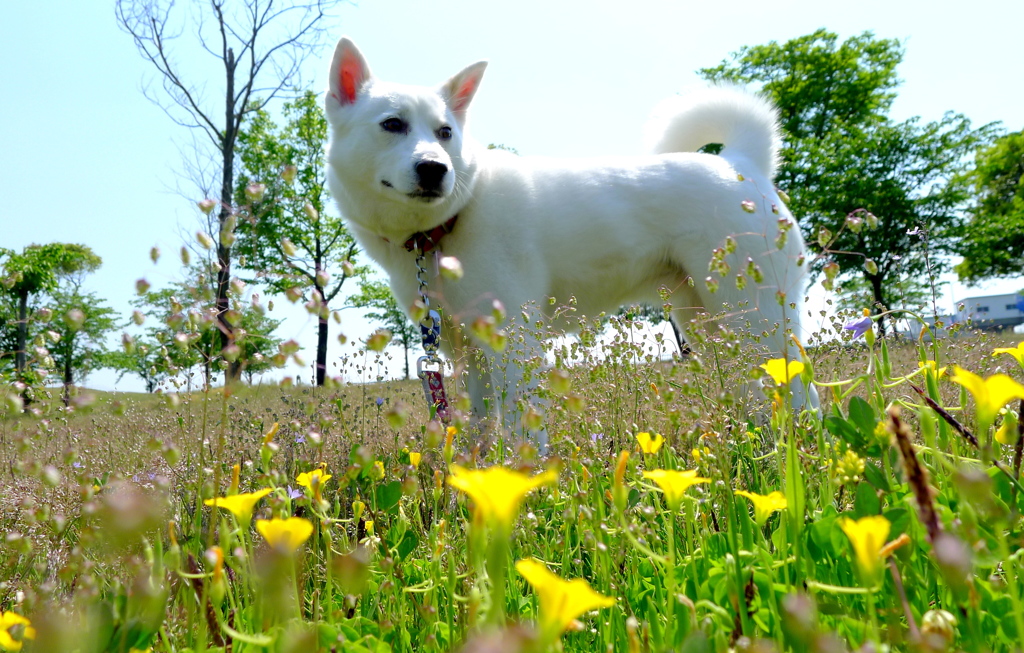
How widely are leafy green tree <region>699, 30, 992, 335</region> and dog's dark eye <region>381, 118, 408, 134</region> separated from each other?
1746 centimetres

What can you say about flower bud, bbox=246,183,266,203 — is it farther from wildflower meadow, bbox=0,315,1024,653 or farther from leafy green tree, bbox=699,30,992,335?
leafy green tree, bbox=699,30,992,335

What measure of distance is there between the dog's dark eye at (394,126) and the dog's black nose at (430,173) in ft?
1.59

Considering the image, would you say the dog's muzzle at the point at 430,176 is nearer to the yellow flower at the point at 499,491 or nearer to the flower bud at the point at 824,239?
the flower bud at the point at 824,239

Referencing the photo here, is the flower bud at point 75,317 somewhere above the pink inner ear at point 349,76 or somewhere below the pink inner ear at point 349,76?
below

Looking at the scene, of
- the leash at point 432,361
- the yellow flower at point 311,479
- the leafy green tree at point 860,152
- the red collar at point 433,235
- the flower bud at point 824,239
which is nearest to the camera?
the yellow flower at point 311,479

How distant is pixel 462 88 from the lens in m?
4.43

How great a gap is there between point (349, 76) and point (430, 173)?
3.87 feet

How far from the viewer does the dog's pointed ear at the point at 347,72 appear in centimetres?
411

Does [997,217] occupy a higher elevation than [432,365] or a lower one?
higher

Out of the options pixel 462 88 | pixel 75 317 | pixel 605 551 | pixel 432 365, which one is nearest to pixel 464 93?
pixel 462 88

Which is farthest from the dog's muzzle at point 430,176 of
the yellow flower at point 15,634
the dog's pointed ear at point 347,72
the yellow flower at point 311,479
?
the yellow flower at point 15,634

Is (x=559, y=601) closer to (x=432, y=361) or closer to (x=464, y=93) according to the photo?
(x=432, y=361)

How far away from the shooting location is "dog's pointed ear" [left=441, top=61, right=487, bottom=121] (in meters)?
4.34

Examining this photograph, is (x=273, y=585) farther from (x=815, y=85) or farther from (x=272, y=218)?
(x=815, y=85)
